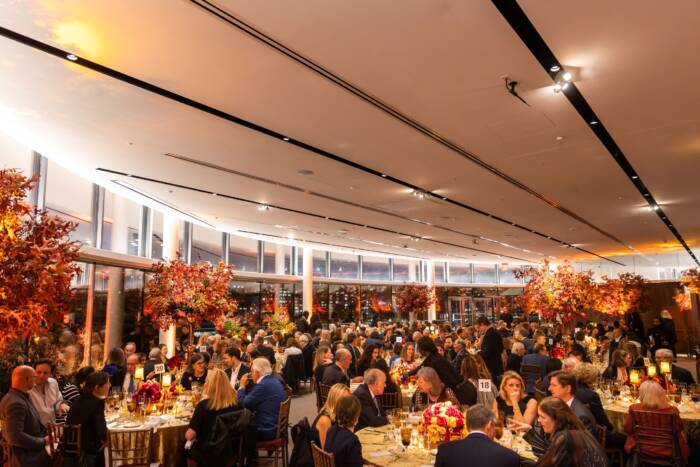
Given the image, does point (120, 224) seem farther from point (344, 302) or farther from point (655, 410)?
point (344, 302)

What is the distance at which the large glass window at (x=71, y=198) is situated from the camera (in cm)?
851

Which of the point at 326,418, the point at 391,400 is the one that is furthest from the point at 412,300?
the point at 326,418

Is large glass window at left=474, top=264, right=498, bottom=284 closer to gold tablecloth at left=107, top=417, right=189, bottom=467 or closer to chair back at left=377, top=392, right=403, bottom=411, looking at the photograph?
chair back at left=377, top=392, right=403, bottom=411

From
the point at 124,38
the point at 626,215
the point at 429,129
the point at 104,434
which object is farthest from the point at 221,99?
the point at 626,215

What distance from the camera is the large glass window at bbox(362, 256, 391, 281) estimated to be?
79.8ft

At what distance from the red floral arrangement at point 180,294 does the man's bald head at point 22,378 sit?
3.85m

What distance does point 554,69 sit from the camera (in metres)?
4.58

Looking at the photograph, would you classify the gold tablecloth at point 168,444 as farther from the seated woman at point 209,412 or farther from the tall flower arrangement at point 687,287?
the tall flower arrangement at point 687,287

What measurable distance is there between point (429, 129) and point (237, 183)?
4014mm

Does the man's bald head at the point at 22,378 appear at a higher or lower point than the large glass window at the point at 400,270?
lower

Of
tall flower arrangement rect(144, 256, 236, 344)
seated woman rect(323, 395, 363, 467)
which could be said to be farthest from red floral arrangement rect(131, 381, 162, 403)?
seated woman rect(323, 395, 363, 467)

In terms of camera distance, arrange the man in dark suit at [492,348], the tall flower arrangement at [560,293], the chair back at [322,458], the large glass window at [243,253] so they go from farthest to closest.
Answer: the large glass window at [243,253], the tall flower arrangement at [560,293], the man in dark suit at [492,348], the chair back at [322,458]

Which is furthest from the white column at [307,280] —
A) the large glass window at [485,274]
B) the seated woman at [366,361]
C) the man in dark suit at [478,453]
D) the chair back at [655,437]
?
the man in dark suit at [478,453]

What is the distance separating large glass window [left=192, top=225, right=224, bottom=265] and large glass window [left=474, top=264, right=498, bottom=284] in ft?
55.9
